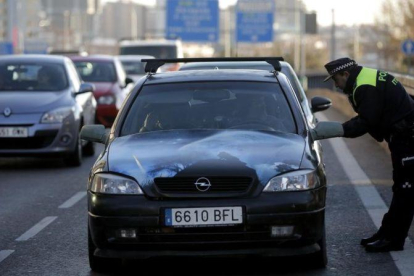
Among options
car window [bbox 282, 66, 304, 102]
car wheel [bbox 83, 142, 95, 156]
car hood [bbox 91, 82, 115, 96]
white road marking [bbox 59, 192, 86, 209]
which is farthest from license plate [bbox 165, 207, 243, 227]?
car hood [bbox 91, 82, 115, 96]

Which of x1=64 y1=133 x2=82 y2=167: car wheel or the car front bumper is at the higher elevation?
the car front bumper

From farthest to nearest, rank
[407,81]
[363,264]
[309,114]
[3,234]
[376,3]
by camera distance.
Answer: [376,3]
[407,81]
[309,114]
[3,234]
[363,264]

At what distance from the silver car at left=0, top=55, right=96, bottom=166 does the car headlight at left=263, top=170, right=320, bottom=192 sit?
8697mm

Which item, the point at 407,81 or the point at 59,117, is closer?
the point at 59,117

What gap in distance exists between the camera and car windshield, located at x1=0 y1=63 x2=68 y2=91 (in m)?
16.7

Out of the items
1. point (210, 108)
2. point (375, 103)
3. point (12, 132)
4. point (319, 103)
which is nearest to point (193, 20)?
point (12, 132)

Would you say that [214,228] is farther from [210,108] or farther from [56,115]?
[56,115]

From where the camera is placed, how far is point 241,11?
66.4 metres

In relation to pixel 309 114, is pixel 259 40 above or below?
below

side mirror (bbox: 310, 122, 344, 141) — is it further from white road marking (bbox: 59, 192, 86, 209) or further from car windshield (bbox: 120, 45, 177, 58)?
car windshield (bbox: 120, 45, 177, 58)

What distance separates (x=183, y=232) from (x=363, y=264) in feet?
4.54

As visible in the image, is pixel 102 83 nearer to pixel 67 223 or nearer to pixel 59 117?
pixel 59 117

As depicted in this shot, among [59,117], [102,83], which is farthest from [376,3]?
[59,117]

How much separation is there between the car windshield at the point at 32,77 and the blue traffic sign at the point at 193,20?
4492 cm
